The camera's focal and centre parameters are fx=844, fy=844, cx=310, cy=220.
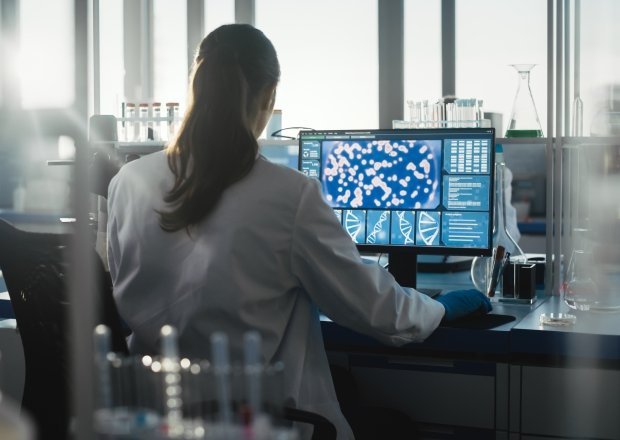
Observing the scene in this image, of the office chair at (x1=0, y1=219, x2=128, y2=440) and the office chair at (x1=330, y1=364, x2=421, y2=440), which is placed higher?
the office chair at (x1=0, y1=219, x2=128, y2=440)

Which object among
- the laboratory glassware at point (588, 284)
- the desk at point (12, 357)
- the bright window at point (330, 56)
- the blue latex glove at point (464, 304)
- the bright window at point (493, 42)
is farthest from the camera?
the bright window at point (330, 56)

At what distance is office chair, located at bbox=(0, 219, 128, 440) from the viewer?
4.88 ft

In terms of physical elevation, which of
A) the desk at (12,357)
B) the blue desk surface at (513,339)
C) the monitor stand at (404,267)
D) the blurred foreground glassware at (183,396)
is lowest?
the desk at (12,357)

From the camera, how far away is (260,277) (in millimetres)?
1471

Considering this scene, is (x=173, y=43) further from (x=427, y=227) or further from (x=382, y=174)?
(x=427, y=227)

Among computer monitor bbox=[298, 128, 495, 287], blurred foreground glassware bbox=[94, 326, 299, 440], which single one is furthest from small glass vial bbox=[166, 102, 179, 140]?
blurred foreground glassware bbox=[94, 326, 299, 440]

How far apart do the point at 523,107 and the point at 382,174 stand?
1.71 ft

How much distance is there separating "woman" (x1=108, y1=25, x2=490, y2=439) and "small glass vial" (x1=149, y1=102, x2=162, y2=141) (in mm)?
1318

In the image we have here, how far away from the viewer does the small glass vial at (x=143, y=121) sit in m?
2.88

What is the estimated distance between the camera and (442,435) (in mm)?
1892

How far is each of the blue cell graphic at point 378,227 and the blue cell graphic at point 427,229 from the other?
8cm

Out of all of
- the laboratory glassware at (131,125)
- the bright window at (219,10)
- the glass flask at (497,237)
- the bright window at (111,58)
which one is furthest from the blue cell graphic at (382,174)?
the bright window at (219,10)

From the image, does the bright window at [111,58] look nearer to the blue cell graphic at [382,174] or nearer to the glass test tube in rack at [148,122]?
the glass test tube in rack at [148,122]

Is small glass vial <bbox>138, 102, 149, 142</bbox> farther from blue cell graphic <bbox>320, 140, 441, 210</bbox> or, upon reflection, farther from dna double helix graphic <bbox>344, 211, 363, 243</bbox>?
dna double helix graphic <bbox>344, 211, 363, 243</bbox>
